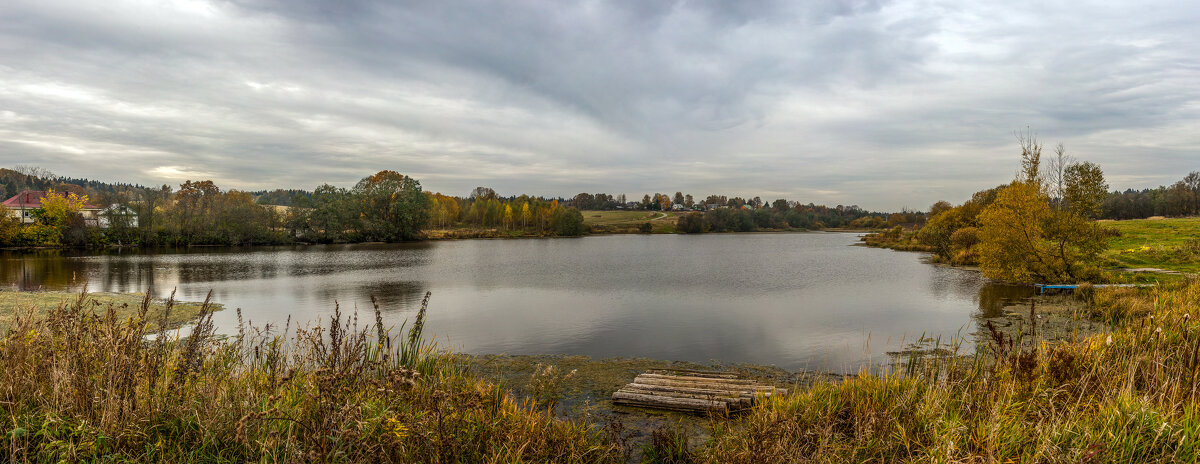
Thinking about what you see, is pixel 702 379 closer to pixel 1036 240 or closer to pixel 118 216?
pixel 1036 240

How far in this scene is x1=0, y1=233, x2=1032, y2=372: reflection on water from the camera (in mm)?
14383

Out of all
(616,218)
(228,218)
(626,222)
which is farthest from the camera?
(616,218)

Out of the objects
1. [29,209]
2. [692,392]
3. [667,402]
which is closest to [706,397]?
[692,392]

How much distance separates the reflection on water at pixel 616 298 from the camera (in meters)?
14.4

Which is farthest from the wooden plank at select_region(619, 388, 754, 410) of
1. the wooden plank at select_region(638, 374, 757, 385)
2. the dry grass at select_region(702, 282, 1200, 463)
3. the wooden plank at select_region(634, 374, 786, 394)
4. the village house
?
the village house

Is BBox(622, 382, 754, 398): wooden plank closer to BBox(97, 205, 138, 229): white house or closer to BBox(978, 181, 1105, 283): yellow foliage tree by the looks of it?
BBox(978, 181, 1105, 283): yellow foliage tree

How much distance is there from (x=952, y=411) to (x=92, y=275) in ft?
134

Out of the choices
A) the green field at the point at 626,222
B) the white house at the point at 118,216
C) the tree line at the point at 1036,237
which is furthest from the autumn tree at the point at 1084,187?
the white house at the point at 118,216

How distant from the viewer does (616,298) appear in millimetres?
22453

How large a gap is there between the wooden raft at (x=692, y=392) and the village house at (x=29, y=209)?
236 feet

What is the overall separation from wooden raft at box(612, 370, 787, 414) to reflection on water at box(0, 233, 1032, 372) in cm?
344

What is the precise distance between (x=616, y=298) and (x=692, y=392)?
46.3 ft

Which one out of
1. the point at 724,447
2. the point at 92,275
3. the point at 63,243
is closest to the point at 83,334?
the point at 724,447

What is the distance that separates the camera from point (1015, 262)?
965 inches
